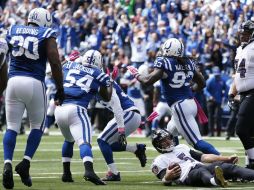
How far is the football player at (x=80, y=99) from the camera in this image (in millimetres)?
10016

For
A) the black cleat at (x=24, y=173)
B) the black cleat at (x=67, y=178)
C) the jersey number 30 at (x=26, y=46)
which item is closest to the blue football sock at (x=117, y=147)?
the black cleat at (x=67, y=178)

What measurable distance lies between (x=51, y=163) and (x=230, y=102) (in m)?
3.25

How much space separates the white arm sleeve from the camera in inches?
424

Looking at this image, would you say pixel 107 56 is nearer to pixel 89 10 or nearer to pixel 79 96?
pixel 89 10

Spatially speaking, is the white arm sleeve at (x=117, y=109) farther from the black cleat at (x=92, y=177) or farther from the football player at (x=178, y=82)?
the black cleat at (x=92, y=177)

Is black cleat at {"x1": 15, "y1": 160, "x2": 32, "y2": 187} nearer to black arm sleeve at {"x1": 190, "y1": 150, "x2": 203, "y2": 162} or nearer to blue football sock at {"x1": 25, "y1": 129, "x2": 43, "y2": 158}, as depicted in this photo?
blue football sock at {"x1": 25, "y1": 129, "x2": 43, "y2": 158}

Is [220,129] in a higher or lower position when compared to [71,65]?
lower

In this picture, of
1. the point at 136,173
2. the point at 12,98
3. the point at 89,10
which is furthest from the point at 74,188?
the point at 89,10

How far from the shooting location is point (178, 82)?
11320 mm

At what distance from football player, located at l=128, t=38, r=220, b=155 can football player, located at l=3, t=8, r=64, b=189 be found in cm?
183

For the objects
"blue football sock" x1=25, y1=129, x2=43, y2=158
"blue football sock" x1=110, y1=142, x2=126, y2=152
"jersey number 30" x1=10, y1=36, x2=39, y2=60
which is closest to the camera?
"jersey number 30" x1=10, y1=36, x2=39, y2=60

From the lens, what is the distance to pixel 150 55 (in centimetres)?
2370

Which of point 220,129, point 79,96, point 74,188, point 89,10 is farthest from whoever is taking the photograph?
point 89,10

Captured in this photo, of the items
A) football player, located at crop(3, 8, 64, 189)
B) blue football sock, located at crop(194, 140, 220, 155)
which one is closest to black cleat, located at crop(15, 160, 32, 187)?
football player, located at crop(3, 8, 64, 189)
